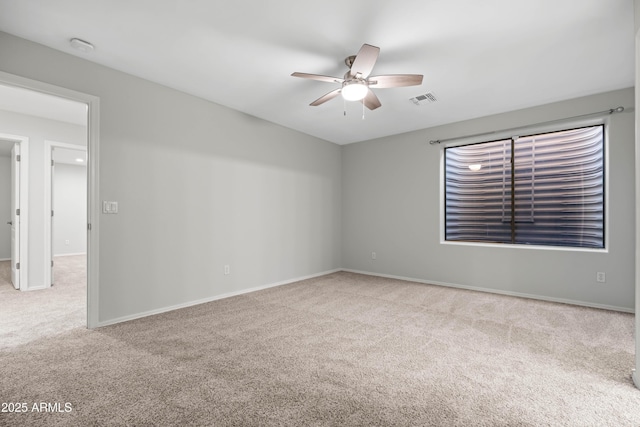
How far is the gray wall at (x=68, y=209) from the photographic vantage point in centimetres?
783

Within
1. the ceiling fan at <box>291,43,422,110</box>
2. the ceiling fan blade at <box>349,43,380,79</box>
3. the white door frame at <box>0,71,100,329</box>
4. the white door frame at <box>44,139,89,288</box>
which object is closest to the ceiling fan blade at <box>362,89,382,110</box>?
the ceiling fan at <box>291,43,422,110</box>

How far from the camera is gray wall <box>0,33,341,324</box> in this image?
291cm

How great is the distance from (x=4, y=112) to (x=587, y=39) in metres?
6.74

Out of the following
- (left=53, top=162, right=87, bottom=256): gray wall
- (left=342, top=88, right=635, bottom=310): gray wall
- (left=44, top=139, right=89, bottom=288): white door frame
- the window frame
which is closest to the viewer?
(left=342, top=88, right=635, bottom=310): gray wall

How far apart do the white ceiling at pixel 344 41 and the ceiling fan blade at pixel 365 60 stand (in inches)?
9.0

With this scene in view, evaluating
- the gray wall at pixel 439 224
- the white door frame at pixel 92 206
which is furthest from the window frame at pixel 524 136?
the white door frame at pixel 92 206

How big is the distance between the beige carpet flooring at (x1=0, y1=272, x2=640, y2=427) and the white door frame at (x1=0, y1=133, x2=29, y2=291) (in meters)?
2.42

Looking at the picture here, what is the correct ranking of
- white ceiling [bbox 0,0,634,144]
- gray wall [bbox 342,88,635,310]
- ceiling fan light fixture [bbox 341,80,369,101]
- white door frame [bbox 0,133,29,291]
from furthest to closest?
white door frame [bbox 0,133,29,291], gray wall [bbox 342,88,635,310], ceiling fan light fixture [bbox 341,80,369,101], white ceiling [bbox 0,0,634,144]

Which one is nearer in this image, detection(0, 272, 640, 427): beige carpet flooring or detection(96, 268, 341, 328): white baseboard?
detection(0, 272, 640, 427): beige carpet flooring

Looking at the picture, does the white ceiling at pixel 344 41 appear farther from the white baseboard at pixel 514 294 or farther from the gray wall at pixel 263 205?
the white baseboard at pixel 514 294

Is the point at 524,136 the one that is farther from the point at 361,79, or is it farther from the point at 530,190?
the point at 361,79

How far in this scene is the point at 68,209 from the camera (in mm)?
8008

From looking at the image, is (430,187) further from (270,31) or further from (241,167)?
(270,31)

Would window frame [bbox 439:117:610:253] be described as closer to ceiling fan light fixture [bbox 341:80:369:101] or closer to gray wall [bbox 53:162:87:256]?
ceiling fan light fixture [bbox 341:80:369:101]
